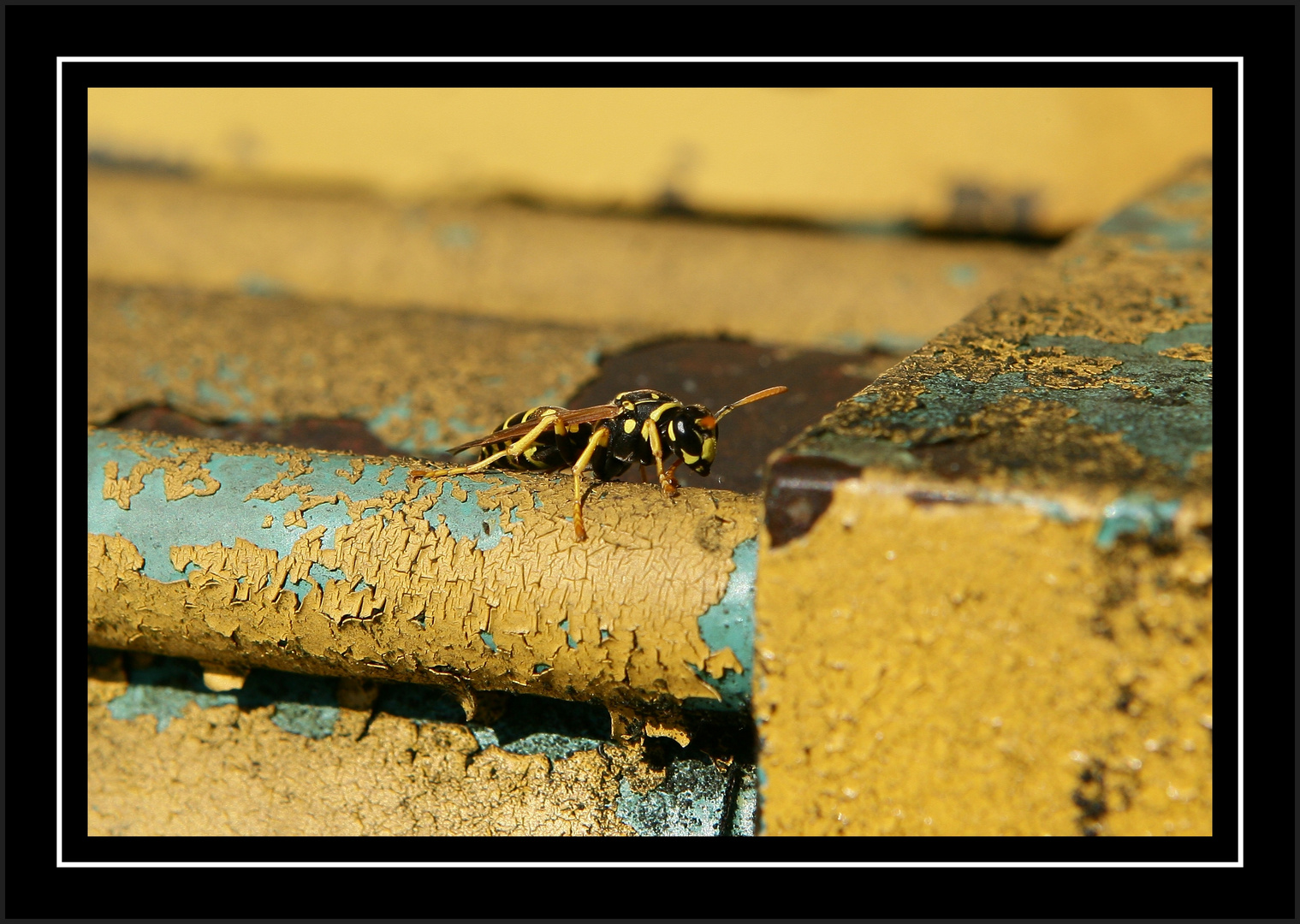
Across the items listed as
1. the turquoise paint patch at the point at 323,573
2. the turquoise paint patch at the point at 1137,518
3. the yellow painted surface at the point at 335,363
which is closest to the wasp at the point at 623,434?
the yellow painted surface at the point at 335,363

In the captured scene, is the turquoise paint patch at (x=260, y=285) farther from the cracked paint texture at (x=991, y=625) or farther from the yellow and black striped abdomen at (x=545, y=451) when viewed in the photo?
the cracked paint texture at (x=991, y=625)

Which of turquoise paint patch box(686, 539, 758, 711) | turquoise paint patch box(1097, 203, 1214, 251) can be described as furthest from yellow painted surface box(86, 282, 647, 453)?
turquoise paint patch box(1097, 203, 1214, 251)

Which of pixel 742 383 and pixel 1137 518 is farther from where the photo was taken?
pixel 742 383

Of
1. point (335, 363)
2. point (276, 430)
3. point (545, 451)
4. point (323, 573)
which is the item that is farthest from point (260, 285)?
point (323, 573)

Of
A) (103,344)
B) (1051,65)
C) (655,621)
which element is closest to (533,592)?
(655,621)

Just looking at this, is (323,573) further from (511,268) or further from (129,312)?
(511,268)

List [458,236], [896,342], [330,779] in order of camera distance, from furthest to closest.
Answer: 1. [458,236]
2. [896,342]
3. [330,779]
